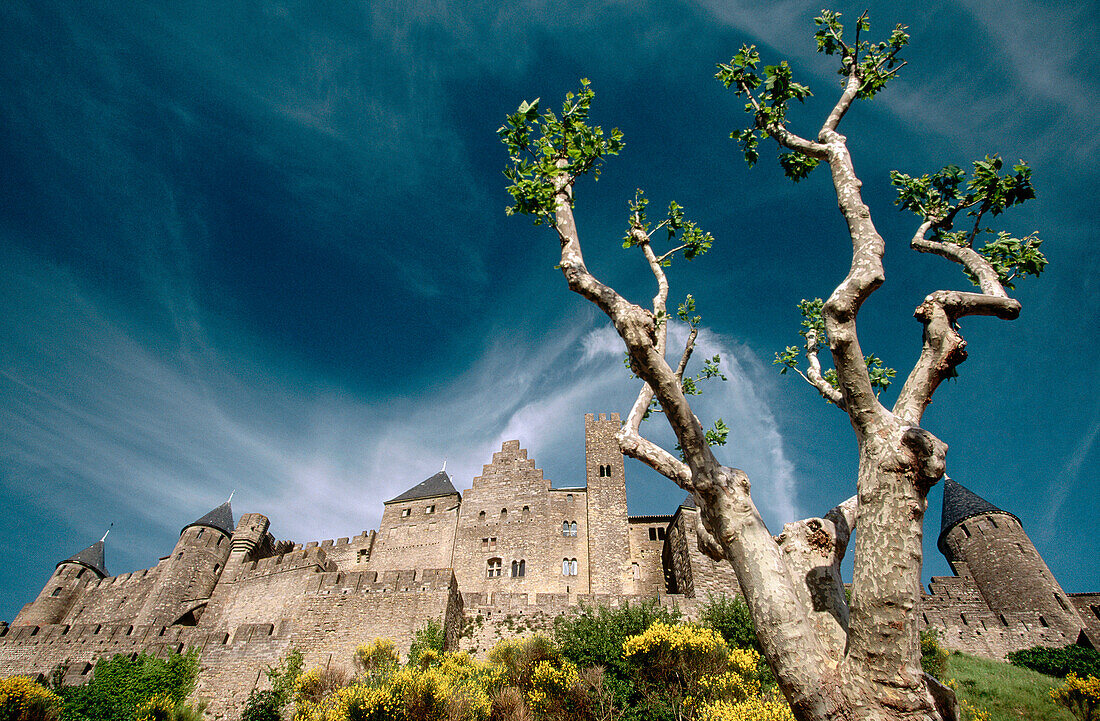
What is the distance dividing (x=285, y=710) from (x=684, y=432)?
20399 millimetres

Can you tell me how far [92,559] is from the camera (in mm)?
39719

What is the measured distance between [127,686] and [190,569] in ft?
48.2

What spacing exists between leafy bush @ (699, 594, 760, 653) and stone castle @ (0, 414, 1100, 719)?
2.18m

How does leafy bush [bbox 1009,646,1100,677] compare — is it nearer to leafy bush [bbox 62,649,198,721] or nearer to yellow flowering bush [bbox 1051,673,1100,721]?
yellow flowering bush [bbox 1051,673,1100,721]

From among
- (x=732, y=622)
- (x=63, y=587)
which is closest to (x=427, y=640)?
(x=732, y=622)

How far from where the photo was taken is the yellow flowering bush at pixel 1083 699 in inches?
554

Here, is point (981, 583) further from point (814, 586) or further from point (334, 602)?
point (334, 602)

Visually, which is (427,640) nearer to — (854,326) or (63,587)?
(854,326)

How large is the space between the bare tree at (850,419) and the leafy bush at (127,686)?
2391 centimetres

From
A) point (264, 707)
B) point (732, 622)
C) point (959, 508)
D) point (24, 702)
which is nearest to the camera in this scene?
point (24, 702)

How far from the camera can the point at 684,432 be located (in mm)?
5848

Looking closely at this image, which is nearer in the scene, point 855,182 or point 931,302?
point 931,302

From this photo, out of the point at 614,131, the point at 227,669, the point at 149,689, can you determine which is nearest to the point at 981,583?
the point at 614,131

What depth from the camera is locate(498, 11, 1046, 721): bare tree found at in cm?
436
